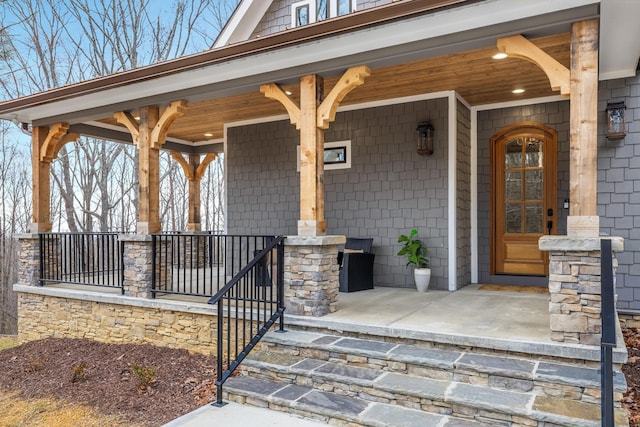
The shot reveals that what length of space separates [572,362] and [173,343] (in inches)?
170

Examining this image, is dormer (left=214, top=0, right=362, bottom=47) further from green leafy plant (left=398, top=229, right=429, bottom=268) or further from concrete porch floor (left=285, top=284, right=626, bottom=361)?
concrete porch floor (left=285, top=284, right=626, bottom=361)

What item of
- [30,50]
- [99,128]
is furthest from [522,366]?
[30,50]

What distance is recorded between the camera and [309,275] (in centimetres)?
453

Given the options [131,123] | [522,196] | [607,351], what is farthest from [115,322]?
[522,196]

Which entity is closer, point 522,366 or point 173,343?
point 522,366

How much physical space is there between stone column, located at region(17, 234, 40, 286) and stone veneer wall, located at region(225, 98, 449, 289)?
3441mm

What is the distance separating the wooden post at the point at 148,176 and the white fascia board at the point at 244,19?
2958 mm

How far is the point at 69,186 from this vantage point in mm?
14062

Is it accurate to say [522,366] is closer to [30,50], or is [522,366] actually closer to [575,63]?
[575,63]

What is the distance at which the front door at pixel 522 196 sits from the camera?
630 cm

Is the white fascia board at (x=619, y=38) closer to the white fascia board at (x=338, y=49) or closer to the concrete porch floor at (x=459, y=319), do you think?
the white fascia board at (x=338, y=49)

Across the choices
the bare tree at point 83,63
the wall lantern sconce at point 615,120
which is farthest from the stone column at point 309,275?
the bare tree at point 83,63

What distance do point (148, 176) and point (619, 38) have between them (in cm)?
548

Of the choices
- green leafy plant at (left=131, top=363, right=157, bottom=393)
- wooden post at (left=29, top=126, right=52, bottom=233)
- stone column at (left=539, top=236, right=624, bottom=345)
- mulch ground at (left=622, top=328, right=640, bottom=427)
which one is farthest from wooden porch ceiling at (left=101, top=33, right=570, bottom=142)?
green leafy plant at (left=131, top=363, right=157, bottom=393)
